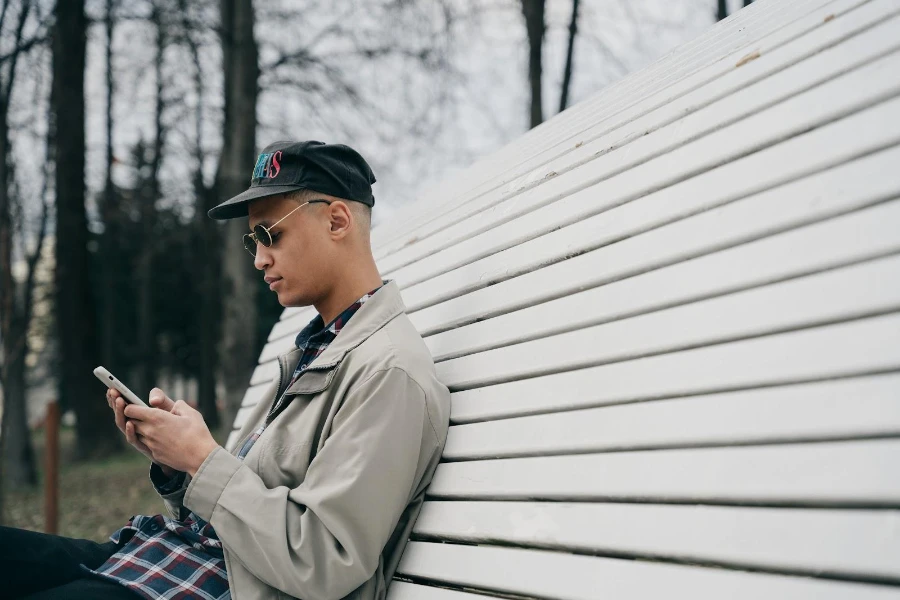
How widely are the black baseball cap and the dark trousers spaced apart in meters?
1.10

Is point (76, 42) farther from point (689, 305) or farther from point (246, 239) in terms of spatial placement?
point (689, 305)

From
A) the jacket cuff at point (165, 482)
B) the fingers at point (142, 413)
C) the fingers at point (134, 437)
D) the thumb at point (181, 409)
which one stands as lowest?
the jacket cuff at point (165, 482)

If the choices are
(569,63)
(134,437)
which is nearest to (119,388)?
(134,437)

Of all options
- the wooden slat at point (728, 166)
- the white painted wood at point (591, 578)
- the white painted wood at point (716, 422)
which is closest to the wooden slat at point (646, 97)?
the wooden slat at point (728, 166)

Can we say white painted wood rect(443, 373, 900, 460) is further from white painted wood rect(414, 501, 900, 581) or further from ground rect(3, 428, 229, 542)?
ground rect(3, 428, 229, 542)

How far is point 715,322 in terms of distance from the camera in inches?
69.9

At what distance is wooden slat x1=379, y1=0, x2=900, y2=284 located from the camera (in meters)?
1.87

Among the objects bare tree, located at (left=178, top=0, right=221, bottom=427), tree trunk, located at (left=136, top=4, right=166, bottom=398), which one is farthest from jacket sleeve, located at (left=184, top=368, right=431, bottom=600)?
tree trunk, located at (left=136, top=4, right=166, bottom=398)

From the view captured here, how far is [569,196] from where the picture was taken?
2.61 metres

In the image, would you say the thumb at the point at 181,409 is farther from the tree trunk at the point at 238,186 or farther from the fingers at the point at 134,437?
the tree trunk at the point at 238,186

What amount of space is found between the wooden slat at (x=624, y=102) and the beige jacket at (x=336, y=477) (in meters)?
Answer: 1.07

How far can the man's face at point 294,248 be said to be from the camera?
263cm

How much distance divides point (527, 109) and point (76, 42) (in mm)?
7167

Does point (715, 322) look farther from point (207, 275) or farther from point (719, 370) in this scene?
point (207, 275)
